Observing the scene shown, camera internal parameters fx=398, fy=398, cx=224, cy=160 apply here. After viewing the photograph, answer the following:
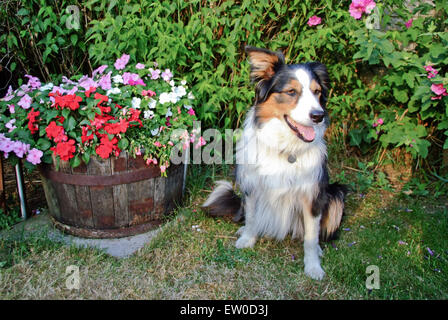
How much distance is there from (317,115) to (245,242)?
1186 millimetres

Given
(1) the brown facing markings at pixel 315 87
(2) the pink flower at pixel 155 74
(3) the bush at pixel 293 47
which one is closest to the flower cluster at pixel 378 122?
(3) the bush at pixel 293 47

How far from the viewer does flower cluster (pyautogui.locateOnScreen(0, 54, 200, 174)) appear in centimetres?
272

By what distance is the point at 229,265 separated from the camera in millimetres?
2807

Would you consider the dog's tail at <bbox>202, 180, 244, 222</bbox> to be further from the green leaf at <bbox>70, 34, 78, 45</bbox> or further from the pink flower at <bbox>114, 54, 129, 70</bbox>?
the green leaf at <bbox>70, 34, 78, 45</bbox>

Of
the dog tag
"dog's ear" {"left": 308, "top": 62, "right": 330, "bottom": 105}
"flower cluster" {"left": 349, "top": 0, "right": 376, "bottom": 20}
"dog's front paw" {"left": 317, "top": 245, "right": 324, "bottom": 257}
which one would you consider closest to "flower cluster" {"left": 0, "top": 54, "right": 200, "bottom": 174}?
the dog tag

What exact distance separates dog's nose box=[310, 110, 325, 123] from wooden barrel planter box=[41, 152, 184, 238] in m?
1.22

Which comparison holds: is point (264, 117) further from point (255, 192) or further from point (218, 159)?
point (218, 159)

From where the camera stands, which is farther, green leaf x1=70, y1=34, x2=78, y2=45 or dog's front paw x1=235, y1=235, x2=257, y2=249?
green leaf x1=70, y1=34, x2=78, y2=45

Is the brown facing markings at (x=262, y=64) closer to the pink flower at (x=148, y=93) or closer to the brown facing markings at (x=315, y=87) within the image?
the brown facing markings at (x=315, y=87)

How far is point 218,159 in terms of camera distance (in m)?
4.14

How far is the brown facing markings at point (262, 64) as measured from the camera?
265cm

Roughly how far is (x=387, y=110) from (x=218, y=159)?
175cm

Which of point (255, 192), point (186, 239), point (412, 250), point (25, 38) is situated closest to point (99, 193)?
point (186, 239)

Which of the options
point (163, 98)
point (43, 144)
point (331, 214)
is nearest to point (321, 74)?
point (331, 214)
